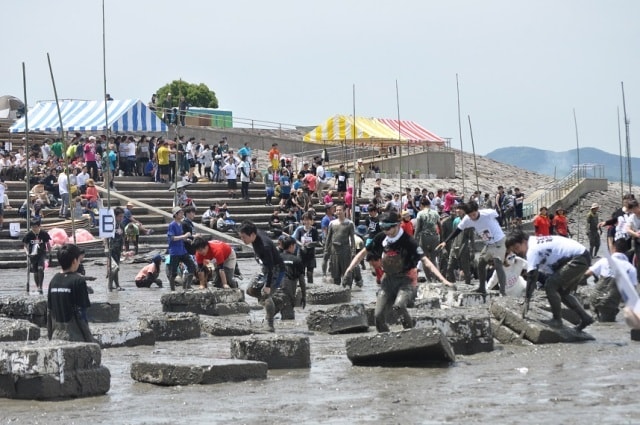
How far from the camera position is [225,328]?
49.4 ft

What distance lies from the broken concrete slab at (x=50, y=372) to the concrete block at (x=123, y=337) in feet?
9.74

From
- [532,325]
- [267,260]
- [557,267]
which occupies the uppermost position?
[267,260]

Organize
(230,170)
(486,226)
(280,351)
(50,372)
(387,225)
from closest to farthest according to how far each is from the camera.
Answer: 1. (50,372)
2. (280,351)
3. (387,225)
4. (486,226)
5. (230,170)

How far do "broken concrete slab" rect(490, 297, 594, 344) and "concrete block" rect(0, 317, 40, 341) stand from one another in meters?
4.97

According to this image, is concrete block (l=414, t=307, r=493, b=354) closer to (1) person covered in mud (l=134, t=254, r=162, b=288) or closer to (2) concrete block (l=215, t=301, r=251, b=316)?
(2) concrete block (l=215, t=301, r=251, b=316)

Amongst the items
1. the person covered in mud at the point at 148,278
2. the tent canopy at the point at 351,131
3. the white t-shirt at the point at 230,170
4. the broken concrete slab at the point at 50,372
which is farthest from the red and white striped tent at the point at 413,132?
the broken concrete slab at the point at 50,372

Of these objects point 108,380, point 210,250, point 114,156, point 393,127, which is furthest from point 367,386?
point 393,127

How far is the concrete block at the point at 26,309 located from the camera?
1625 cm

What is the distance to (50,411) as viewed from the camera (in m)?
9.95

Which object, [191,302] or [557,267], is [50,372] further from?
[191,302]

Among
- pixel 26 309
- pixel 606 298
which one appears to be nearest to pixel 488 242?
pixel 606 298

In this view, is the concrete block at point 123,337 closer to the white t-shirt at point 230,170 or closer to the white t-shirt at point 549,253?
the white t-shirt at point 549,253

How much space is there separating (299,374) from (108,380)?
186cm

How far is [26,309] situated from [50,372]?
6.08 meters
